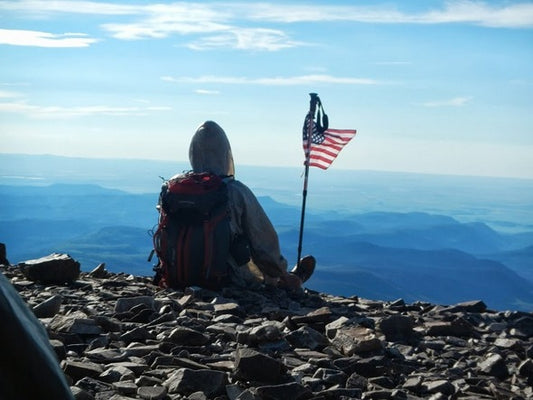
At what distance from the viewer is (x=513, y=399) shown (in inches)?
244

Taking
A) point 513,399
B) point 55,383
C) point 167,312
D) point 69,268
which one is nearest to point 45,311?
point 167,312

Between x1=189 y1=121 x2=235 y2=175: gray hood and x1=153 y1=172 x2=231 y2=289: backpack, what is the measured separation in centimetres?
98

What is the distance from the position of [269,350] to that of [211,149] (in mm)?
5754

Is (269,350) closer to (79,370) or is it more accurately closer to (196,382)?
(196,382)

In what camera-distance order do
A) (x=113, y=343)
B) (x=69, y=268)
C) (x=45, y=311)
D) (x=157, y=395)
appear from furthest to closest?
(x=69, y=268) → (x=45, y=311) → (x=113, y=343) → (x=157, y=395)

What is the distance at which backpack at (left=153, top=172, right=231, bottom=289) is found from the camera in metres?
11.1

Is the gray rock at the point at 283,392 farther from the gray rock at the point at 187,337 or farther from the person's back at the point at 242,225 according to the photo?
the person's back at the point at 242,225

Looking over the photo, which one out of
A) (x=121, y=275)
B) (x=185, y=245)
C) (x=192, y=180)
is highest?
(x=192, y=180)

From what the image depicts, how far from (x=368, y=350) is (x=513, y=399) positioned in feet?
4.85

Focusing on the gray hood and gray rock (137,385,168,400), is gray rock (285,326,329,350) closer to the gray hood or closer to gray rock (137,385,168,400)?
gray rock (137,385,168,400)

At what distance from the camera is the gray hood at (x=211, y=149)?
478 inches

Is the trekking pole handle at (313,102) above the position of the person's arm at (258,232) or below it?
above

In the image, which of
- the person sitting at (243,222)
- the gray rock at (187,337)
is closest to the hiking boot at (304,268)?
the person sitting at (243,222)

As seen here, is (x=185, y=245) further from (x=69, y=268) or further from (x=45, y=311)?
(x=45, y=311)
